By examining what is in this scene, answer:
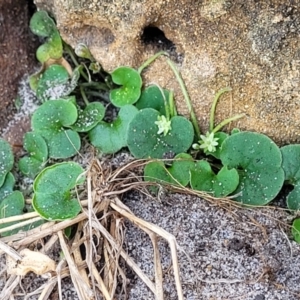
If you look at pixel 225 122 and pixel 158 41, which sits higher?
pixel 158 41

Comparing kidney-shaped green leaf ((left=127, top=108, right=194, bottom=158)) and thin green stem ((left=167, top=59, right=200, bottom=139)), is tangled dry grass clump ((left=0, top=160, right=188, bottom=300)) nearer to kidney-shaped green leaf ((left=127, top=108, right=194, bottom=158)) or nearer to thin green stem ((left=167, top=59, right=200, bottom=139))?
kidney-shaped green leaf ((left=127, top=108, right=194, bottom=158))

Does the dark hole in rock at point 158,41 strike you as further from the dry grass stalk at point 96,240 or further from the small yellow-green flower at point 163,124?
the dry grass stalk at point 96,240

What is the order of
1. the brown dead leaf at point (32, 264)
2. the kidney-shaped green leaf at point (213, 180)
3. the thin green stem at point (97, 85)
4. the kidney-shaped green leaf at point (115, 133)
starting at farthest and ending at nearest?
the thin green stem at point (97, 85) → the kidney-shaped green leaf at point (115, 133) → the kidney-shaped green leaf at point (213, 180) → the brown dead leaf at point (32, 264)

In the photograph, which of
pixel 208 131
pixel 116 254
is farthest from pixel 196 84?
pixel 116 254

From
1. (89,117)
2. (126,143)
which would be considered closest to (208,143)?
(126,143)

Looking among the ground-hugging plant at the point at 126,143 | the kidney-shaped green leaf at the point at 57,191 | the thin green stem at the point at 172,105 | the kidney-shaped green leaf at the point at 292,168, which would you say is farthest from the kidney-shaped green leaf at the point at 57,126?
the kidney-shaped green leaf at the point at 292,168

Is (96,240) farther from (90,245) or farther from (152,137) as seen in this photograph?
(152,137)

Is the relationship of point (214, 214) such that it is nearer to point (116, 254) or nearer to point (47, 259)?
point (116, 254)
